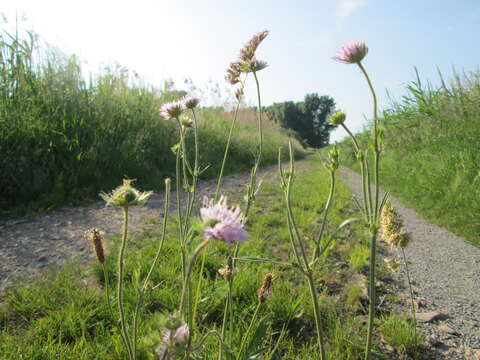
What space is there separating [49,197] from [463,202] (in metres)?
4.73

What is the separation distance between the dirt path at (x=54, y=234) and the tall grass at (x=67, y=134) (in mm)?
353

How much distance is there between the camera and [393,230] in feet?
4.61

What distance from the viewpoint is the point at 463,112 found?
16.5ft

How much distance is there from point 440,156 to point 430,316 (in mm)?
3847

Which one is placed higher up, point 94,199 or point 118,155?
point 118,155

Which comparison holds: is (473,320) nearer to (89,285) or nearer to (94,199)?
(89,285)

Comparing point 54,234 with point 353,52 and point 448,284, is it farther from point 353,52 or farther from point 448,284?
point 448,284

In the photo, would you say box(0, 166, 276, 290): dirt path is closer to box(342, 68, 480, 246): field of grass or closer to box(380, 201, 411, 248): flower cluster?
box(380, 201, 411, 248): flower cluster

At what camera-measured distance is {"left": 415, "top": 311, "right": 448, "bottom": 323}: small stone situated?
5.23 feet

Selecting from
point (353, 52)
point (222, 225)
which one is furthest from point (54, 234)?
point (353, 52)

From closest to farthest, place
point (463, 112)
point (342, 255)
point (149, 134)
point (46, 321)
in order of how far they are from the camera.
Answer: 1. point (46, 321)
2. point (342, 255)
3. point (463, 112)
4. point (149, 134)

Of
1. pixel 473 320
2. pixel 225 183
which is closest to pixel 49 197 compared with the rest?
pixel 225 183

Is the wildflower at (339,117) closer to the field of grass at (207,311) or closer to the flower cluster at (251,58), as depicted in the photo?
the flower cluster at (251,58)

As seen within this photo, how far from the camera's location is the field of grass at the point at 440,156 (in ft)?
11.5
